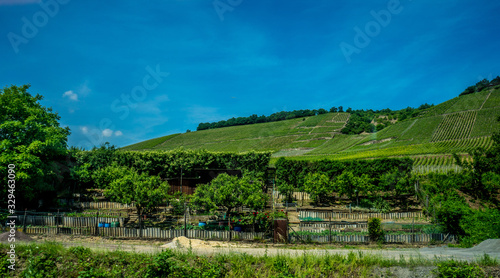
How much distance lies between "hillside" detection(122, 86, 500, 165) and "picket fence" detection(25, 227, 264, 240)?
40539 millimetres

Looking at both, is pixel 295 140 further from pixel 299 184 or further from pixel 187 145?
pixel 299 184

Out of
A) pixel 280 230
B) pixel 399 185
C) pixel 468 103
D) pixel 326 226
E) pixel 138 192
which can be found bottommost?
pixel 326 226

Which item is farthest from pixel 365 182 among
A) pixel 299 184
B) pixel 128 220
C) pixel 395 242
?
pixel 128 220

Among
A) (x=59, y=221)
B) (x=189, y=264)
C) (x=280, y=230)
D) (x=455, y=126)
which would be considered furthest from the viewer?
(x=455, y=126)

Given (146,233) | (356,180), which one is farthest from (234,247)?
(356,180)

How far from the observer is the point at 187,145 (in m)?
118

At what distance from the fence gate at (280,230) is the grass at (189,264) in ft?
22.2

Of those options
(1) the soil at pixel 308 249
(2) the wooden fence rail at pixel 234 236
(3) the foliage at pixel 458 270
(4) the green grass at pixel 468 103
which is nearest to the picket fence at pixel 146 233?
(2) the wooden fence rail at pixel 234 236

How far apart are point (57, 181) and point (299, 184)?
31498 mm

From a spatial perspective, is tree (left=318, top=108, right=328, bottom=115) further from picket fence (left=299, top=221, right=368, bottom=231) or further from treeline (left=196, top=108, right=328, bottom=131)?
picket fence (left=299, top=221, right=368, bottom=231)

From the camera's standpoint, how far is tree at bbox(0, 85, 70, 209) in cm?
2516

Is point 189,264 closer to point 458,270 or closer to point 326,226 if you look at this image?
point 458,270

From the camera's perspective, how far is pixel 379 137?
92.5m

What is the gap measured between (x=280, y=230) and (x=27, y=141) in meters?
24.4
